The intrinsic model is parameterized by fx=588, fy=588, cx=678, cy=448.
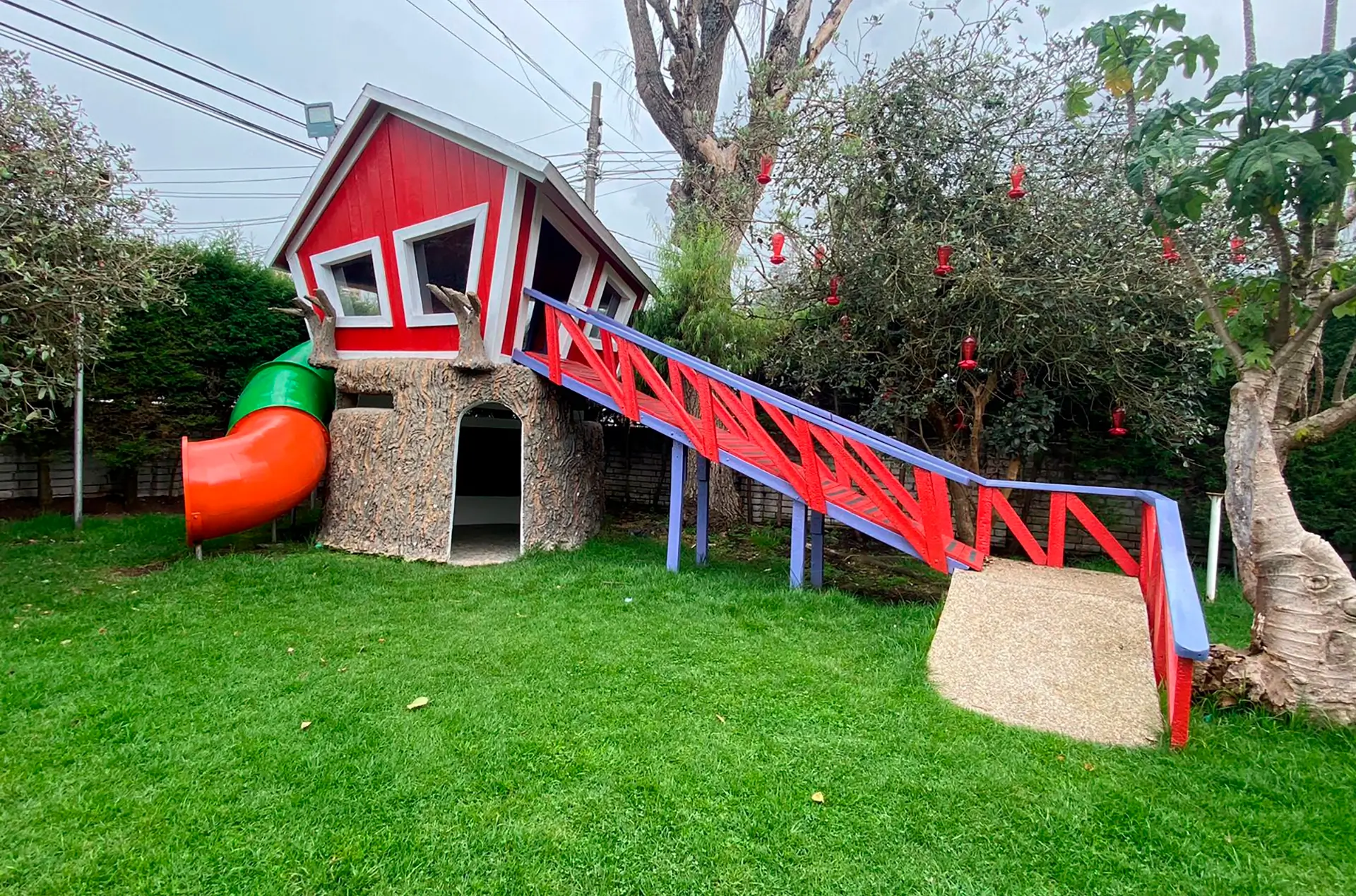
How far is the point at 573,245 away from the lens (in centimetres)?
682

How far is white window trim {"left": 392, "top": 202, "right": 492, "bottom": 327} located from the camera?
5949mm

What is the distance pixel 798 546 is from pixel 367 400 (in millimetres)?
6190

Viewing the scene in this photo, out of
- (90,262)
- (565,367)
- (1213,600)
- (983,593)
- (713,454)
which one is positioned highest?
(90,262)

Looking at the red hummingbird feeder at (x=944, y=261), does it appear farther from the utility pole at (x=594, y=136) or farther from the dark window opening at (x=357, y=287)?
the utility pole at (x=594, y=136)

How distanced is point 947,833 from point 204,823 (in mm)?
2593

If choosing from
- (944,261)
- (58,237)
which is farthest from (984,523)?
(58,237)

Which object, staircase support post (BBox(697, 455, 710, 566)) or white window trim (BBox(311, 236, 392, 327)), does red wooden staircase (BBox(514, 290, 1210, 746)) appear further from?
white window trim (BBox(311, 236, 392, 327))

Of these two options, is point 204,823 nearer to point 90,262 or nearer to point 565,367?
point 90,262

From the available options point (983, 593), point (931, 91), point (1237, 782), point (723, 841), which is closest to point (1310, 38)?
point (931, 91)

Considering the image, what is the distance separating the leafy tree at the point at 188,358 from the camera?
7348mm

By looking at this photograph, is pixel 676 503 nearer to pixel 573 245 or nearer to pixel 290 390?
pixel 573 245

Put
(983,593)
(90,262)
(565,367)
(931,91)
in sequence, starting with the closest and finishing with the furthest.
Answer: (983,593), (90,262), (931,91), (565,367)

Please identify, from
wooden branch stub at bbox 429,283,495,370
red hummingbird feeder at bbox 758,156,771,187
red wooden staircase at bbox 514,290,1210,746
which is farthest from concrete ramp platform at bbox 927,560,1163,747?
wooden branch stub at bbox 429,283,495,370

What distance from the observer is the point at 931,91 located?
17.2 ft
